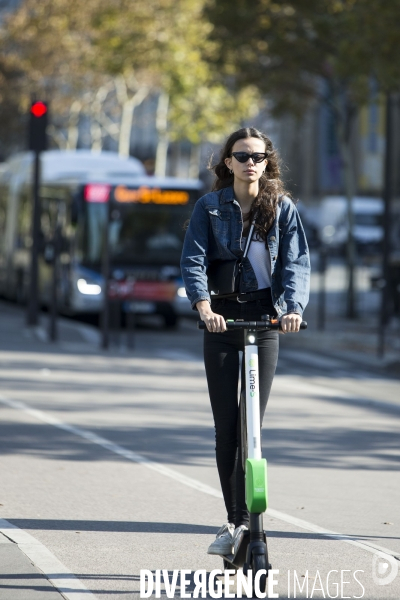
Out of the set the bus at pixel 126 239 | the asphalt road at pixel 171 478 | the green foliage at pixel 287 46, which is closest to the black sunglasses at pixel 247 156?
the asphalt road at pixel 171 478

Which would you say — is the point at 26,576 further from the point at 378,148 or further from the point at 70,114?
the point at 378,148

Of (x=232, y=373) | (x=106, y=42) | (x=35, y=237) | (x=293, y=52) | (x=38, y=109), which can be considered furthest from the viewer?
(x=106, y=42)

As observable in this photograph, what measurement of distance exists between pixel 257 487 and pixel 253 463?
99 mm

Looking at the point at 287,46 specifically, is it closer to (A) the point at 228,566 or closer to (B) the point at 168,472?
(B) the point at 168,472

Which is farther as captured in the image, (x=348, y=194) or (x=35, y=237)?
(x=348, y=194)

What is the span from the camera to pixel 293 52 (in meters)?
23.1

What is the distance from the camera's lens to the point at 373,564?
5.51m

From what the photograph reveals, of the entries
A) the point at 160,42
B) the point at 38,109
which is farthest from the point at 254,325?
the point at 160,42

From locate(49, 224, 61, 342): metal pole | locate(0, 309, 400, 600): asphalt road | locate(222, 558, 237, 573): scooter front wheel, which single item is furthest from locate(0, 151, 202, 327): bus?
locate(222, 558, 237, 573): scooter front wheel

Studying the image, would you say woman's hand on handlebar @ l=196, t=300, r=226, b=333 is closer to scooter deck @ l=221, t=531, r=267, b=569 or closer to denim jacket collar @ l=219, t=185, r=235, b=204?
denim jacket collar @ l=219, t=185, r=235, b=204

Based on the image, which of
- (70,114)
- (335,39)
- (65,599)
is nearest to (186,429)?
(65,599)

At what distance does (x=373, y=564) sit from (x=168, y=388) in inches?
294

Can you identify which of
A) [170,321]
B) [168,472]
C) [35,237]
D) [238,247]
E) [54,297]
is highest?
[238,247]

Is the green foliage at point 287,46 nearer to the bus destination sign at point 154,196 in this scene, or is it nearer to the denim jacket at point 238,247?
the bus destination sign at point 154,196
